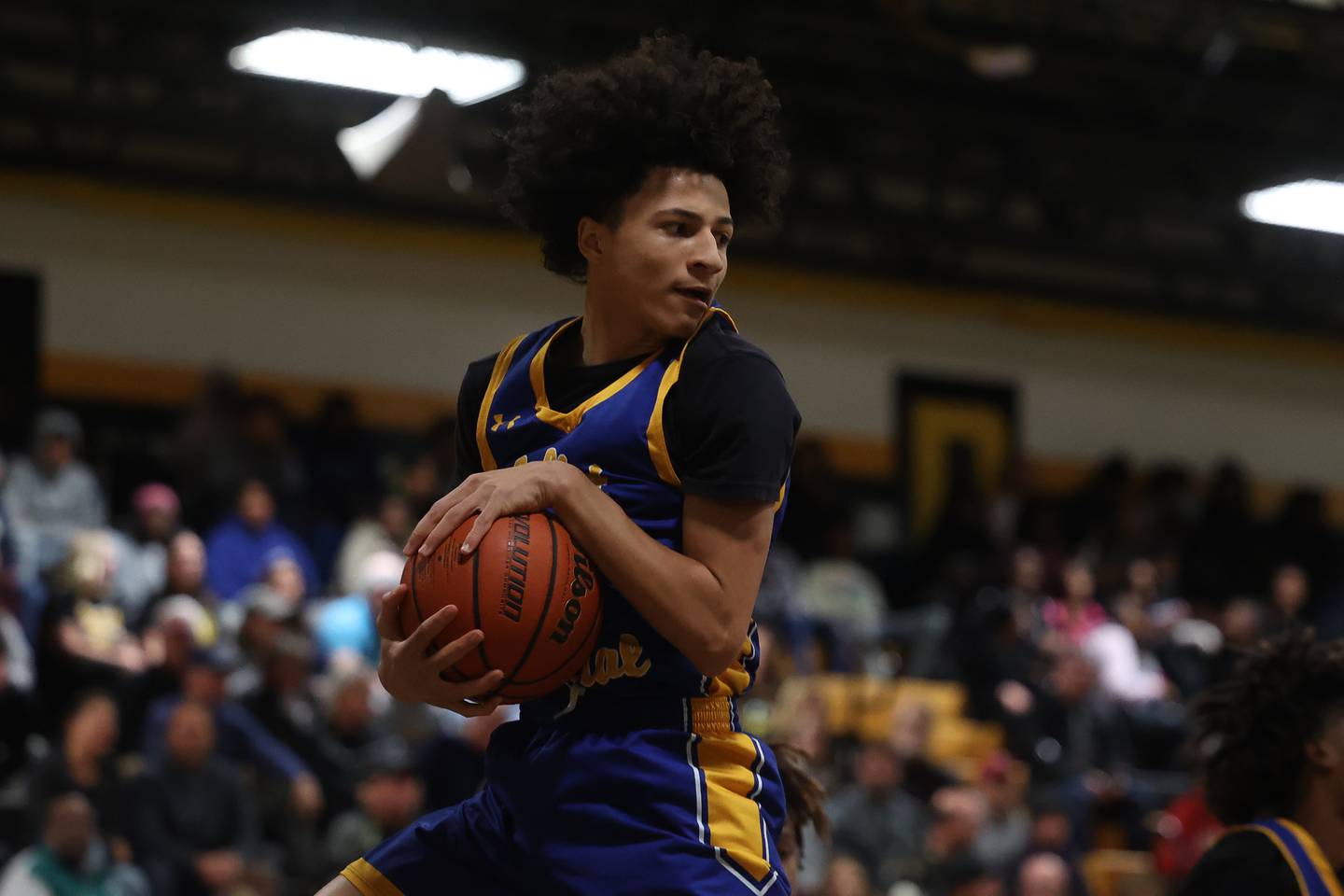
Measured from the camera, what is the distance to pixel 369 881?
115 inches

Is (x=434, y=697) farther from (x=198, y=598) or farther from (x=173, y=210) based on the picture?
(x=173, y=210)

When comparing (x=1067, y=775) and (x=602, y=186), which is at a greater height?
(x=602, y=186)

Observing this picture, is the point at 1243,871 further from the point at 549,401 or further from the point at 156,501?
the point at 156,501

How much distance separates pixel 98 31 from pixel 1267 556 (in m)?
9.58

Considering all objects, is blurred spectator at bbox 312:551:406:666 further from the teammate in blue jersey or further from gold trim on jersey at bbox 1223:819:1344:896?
the teammate in blue jersey

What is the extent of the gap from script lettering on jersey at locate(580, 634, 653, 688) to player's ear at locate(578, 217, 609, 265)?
1.92ft

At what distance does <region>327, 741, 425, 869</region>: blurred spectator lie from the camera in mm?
8164

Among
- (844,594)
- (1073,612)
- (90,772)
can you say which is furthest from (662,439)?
(1073,612)

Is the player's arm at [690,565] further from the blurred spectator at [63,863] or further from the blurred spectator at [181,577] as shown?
the blurred spectator at [181,577]

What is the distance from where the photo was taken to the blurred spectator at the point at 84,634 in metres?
8.91

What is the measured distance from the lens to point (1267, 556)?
1570 centimetres

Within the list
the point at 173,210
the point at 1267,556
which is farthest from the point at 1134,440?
the point at 173,210

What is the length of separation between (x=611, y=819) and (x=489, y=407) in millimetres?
676

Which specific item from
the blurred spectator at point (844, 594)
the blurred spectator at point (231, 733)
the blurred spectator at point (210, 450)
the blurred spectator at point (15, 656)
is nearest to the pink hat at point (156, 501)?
the blurred spectator at point (210, 450)
